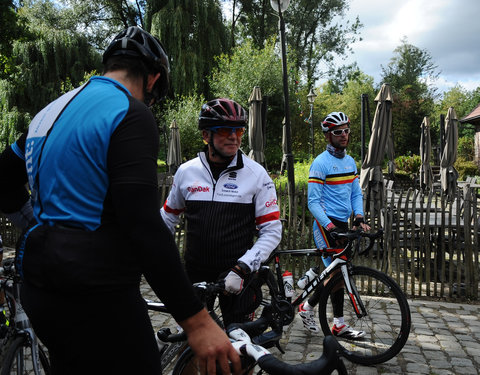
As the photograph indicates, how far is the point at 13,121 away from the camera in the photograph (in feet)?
60.7

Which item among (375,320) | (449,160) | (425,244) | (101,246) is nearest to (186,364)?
(101,246)

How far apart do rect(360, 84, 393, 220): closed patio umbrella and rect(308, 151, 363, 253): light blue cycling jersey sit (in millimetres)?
2987

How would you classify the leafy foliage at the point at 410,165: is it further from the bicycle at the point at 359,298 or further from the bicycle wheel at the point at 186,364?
the bicycle wheel at the point at 186,364

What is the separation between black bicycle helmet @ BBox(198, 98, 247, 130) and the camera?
2701 millimetres

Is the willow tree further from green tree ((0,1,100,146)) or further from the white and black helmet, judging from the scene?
the white and black helmet

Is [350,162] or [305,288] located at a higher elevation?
[350,162]

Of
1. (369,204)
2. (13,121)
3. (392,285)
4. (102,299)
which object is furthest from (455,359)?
(13,121)

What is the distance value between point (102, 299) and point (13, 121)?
19.8m

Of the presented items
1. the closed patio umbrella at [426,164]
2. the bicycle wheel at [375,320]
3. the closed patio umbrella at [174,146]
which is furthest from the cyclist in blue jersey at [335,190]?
the closed patio umbrella at [174,146]

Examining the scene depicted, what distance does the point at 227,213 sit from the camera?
104 inches

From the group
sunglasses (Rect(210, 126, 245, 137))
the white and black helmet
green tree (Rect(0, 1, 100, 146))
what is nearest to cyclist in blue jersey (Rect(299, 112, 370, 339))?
the white and black helmet

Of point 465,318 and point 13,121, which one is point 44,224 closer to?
point 465,318

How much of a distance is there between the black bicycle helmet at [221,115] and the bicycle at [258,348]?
1.04 metres

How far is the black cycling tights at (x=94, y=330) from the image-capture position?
4.20 ft
